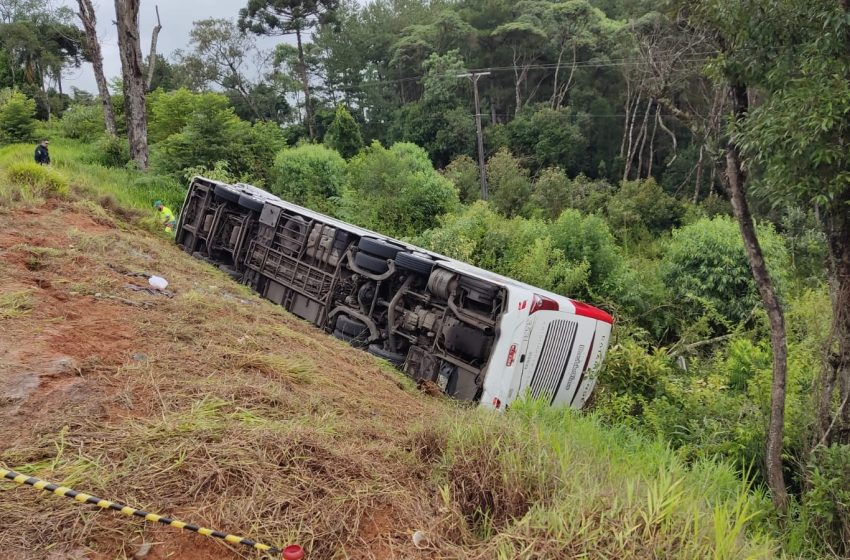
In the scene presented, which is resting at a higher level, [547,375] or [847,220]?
[847,220]

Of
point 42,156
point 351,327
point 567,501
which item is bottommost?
point 351,327

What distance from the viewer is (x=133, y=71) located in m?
17.4

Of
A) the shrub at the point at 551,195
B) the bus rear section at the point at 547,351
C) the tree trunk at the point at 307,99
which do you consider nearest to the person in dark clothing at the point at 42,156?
the bus rear section at the point at 547,351

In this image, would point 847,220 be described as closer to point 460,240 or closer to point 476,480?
point 476,480

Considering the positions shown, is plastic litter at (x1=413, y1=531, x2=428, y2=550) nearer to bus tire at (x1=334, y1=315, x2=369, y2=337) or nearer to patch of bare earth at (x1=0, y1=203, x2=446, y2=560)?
patch of bare earth at (x1=0, y1=203, x2=446, y2=560)

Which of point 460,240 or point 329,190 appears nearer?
point 460,240

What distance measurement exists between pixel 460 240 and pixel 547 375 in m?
6.46

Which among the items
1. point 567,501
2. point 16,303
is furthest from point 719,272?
point 16,303

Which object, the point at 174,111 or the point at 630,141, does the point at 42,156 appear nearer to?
the point at 174,111

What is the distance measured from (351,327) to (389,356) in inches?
32.6

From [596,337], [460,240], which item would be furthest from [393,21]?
[596,337]

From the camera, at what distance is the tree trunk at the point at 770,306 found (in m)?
4.38

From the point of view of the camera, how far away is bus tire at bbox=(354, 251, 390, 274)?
24.2ft

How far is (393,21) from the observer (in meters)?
48.8
